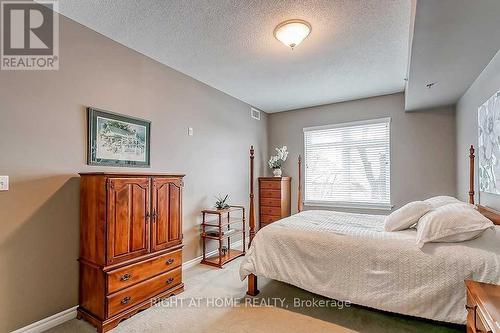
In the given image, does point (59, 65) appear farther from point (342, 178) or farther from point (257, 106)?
point (342, 178)

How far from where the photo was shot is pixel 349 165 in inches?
186

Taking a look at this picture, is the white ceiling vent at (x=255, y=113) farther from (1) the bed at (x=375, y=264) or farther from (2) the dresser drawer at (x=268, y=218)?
(1) the bed at (x=375, y=264)

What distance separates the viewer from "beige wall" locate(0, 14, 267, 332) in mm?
1972

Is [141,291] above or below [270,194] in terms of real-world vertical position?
below

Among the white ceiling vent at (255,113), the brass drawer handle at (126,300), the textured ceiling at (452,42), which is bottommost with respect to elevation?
the brass drawer handle at (126,300)

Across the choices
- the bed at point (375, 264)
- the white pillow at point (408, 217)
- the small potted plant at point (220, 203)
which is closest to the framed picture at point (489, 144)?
the bed at point (375, 264)

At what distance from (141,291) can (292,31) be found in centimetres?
282

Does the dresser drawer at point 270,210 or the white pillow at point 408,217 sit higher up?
the white pillow at point 408,217

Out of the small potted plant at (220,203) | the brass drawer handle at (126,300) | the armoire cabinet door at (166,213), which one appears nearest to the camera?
the brass drawer handle at (126,300)

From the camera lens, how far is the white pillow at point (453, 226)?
185 centimetres

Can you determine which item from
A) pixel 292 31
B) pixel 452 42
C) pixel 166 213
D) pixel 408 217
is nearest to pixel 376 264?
pixel 408 217

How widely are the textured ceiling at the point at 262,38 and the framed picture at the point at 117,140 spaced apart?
0.84m

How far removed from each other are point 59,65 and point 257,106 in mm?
3414

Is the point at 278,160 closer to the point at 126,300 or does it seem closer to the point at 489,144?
the point at 489,144
